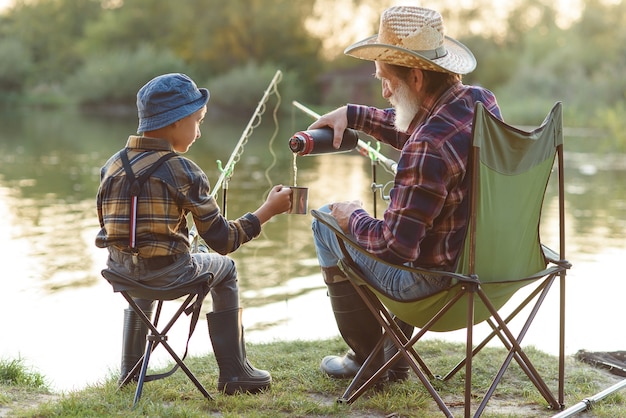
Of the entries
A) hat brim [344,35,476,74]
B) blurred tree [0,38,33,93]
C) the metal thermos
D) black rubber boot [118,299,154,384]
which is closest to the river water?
black rubber boot [118,299,154,384]

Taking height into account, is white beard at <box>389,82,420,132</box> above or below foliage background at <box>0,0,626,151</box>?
below

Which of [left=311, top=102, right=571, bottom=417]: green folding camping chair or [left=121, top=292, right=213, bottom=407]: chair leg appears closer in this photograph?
[left=311, top=102, right=571, bottom=417]: green folding camping chair

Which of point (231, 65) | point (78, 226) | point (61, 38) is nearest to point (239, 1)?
point (231, 65)

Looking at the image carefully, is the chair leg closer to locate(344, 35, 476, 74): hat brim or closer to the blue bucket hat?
the blue bucket hat

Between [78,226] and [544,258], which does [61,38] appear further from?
[544,258]

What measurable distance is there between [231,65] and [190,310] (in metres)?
32.7

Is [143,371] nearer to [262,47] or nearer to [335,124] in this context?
[335,124]

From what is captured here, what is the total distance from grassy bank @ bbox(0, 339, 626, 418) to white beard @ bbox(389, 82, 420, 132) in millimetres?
902

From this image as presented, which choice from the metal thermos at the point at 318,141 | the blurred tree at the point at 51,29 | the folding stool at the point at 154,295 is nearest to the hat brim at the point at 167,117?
the metal thermos at the point at 318,141

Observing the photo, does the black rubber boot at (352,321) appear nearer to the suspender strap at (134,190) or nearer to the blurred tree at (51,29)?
the suspender strap at (134,190)

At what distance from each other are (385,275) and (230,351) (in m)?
0.58

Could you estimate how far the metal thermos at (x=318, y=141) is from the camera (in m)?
2.72

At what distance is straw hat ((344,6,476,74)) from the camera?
2.40m

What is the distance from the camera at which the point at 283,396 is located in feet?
8.88
